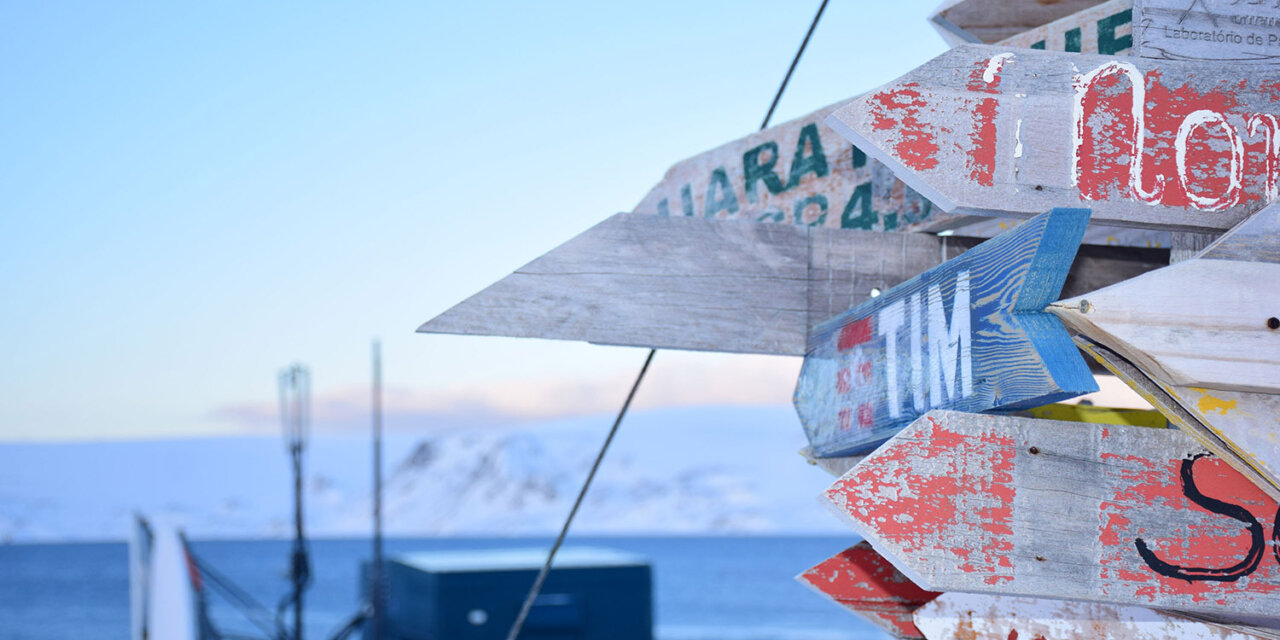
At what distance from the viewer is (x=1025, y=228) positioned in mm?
1922

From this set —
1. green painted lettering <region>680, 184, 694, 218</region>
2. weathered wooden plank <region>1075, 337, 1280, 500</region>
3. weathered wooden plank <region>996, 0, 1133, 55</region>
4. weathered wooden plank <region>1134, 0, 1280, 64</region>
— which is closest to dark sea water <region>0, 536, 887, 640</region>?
green painted lettering <region>680, 184, 694, 218</region>

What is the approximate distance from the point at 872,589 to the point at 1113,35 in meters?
1.30

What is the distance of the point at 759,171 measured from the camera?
3.39 meters

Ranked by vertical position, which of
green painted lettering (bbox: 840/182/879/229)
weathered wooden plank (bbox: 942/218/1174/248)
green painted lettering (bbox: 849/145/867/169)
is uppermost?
green painted lettering (bbox: 849/145/867/169)

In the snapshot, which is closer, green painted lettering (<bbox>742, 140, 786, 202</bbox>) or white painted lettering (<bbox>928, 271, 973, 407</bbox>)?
white painted lettering (<bbox>928, 271, 973, 407</bbox>)

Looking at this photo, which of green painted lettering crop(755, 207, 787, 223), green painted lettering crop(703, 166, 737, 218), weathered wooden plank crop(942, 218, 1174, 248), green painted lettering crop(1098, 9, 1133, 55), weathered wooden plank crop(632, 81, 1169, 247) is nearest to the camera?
green painted lettering crop(1098, 9, 1133, 55)

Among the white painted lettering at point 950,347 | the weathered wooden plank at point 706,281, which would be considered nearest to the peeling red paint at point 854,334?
the weathered wooden plank at point 706,281

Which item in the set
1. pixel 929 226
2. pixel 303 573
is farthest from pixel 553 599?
pixel 929 226

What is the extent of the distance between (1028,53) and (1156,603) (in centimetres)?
98

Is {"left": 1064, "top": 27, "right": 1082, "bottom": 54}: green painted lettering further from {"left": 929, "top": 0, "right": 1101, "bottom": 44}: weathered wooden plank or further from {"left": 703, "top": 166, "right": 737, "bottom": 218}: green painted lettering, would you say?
{"left": 703, "top": 166, "right": 737, "bottom": 218}: green painted lettering

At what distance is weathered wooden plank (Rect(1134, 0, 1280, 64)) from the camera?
2.30m

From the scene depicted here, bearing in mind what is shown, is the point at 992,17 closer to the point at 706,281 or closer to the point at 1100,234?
the point at 1100,234

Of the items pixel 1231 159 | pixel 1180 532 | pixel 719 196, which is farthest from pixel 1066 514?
pixel 719 196

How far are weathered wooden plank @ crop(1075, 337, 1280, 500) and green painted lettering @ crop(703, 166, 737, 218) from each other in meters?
1.56
